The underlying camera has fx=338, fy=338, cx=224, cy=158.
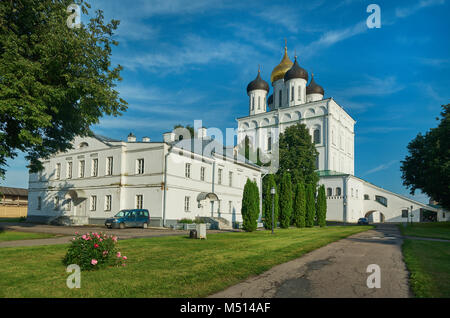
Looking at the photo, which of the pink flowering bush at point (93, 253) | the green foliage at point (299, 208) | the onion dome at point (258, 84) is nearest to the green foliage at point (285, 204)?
the green foliage at point (299, 208)

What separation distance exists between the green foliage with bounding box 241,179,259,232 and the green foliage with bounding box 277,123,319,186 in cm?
1795

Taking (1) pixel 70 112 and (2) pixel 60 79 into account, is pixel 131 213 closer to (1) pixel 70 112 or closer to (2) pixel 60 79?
(1) pixel 70 112

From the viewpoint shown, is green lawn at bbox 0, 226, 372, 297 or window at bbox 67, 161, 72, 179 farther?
window at bbox 67, 161, 72, 179

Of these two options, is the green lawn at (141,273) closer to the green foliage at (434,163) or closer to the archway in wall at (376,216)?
the green foliage at (434,163)

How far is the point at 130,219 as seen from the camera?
87.3 ft

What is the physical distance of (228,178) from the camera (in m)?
38.0

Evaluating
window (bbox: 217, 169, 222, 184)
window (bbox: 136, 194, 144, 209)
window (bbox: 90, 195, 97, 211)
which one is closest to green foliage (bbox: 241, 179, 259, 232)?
window (bbox: 217, 169, 222, 184)

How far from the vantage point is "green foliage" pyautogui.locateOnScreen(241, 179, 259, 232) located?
27.2m

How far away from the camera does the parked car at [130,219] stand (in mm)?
25953

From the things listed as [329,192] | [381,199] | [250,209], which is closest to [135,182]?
[250,209]

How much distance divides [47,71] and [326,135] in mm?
54597

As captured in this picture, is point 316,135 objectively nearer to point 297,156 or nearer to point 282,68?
point 282,68

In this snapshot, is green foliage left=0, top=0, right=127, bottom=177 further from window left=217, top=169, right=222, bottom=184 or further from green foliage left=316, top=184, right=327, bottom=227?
green foliage left=316, top=184, right=327, bottom=227

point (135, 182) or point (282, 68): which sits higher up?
point (282, 68)
